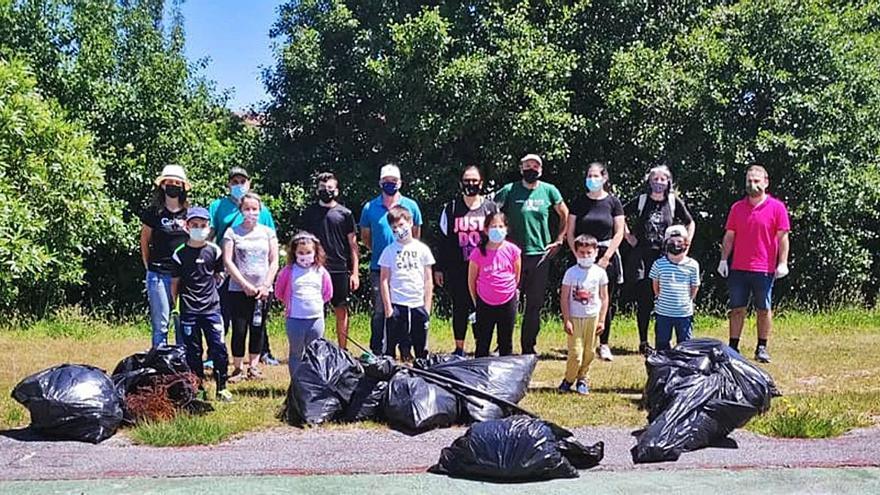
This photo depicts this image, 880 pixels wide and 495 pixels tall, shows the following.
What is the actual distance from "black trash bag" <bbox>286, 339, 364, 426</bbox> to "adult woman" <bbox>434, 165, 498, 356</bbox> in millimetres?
1586

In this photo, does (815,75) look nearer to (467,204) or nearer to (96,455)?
(467,204)

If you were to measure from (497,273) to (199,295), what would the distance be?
2.37 m

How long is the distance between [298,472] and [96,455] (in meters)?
1.35

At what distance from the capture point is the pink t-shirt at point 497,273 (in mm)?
7441

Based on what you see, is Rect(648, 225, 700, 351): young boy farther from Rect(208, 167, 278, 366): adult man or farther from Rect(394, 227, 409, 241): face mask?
Rect(208, 167, 278, 366): adult man

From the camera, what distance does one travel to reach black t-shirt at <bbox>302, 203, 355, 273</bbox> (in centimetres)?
807

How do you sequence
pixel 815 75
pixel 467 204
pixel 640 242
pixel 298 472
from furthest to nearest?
Result: 1. pixel 815 75
2. pixel 640 242
3. pixel 467 204
4. pixel 298 472

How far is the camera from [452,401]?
6289 millimetres

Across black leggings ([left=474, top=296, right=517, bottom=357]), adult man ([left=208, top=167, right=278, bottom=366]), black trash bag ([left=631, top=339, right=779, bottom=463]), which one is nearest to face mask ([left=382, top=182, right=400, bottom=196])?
adult man ([left=208, top=167, right=278, bottom=366])

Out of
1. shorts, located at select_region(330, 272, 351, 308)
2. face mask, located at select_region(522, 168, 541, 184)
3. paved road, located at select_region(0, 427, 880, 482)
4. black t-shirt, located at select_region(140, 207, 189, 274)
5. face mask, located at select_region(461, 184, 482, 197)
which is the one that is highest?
face mask, located at select_region(522, 168, 541, 184)

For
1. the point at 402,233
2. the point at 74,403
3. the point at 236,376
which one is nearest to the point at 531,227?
the point at 402,233

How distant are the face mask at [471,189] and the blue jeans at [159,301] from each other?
2611 millimetres

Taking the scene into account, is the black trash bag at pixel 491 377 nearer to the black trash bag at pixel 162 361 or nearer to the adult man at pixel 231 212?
the black trash bag at pixel 162 361

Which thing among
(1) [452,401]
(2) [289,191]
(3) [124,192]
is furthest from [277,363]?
(3) [124,192]
